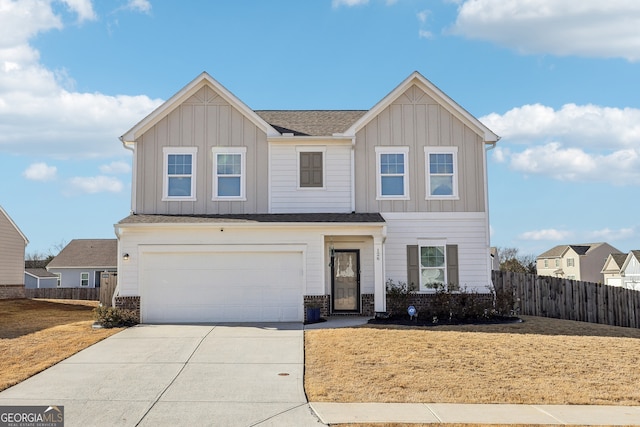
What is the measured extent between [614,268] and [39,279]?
50937 mm

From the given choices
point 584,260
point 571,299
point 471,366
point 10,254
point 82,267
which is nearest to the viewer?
point 471,366

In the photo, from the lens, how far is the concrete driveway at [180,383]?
910 cm

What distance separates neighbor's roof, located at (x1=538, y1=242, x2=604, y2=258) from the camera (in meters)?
67.5

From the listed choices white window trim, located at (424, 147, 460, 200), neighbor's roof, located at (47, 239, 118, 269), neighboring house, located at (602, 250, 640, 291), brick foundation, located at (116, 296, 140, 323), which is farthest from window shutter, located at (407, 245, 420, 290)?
neighboring house, located at (602, 250, 640, 291)

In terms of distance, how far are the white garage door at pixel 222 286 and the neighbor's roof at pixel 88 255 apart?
101ft

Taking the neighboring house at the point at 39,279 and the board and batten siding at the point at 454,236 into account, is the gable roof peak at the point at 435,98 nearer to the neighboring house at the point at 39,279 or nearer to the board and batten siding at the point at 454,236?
the board and batten siding at the point at 454,236

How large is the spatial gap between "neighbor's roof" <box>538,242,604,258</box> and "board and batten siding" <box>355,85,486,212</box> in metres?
51.8

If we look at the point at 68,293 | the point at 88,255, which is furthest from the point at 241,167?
the point at 88,255

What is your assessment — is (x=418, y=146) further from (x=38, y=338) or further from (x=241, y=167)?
(x=38, y=338)

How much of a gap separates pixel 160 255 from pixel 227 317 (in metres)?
2.79

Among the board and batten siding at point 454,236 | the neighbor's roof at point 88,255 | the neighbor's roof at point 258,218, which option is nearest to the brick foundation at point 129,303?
the neighbor's roof at point 258,218

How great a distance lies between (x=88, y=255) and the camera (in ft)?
165

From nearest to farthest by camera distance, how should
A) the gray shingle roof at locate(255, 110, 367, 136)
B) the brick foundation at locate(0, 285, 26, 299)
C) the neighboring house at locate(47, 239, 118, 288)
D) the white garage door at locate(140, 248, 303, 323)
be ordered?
the white garage door at locate(140, 248, 303, 323)
the gray shingle roof at locate(255, 110, 367, 136)
the brick foundation at locate(0, 285, 26, 299)
the neighboring house at locate(47, 239, 118, 288)

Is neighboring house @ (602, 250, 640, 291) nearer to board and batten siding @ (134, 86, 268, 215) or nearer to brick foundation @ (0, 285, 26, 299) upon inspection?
board and batten siding @ (134, 86, 268, 215)
